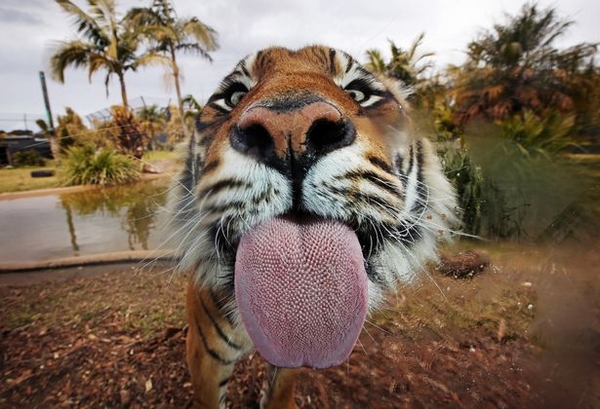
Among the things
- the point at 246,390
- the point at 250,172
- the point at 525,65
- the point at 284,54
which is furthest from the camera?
the point at 246,390

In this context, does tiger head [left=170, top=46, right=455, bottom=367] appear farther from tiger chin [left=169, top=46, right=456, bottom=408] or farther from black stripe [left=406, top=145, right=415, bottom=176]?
black stripe [left=406, top=145, right=415, bottom=176]

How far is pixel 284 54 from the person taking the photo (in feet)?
2.67

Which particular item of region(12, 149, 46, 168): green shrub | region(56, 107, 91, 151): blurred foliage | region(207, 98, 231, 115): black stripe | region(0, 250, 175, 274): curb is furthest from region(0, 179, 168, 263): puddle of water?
region(207, 98, 231, 115): black stripe

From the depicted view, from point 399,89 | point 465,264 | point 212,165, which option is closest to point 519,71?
point 399,89

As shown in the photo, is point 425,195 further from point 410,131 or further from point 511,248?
point 511,248

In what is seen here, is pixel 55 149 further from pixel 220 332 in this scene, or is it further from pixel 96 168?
pixel 220 332

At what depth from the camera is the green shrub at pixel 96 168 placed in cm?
253

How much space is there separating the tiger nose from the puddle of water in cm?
181

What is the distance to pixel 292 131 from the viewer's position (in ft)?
1.43

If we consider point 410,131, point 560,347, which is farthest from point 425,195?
point 560,347

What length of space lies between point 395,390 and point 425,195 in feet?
2.49

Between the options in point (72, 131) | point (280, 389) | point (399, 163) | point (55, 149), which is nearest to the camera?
point (399, 163)

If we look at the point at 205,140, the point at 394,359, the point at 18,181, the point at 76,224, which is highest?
the point at 205,140

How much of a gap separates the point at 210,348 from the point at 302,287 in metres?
0.64
